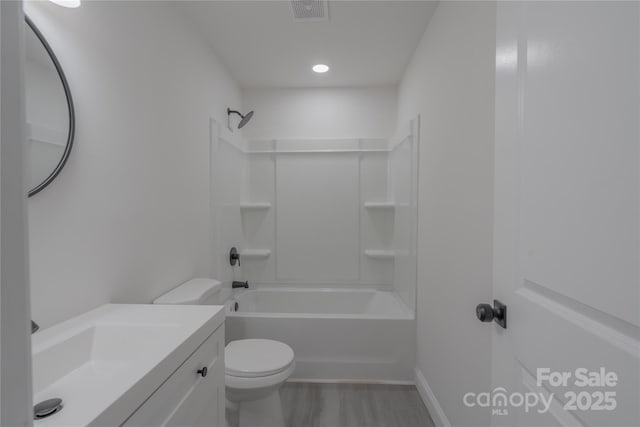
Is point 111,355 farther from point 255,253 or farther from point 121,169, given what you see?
point 255,253

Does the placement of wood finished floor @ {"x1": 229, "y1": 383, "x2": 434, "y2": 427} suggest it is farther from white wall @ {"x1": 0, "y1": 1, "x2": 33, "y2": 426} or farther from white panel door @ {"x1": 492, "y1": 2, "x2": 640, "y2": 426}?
white wall @ {"x1": 0, "y1": 1, "x2": 33, "y2": 426}

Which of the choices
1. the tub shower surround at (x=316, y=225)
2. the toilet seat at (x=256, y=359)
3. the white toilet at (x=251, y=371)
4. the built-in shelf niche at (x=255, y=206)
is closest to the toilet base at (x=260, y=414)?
the white toilet at (x=251, y=371)

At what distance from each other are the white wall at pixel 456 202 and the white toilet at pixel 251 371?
88 centimetres

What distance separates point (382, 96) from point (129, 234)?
2614mm

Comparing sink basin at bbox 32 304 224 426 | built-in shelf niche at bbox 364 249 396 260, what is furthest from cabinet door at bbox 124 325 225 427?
built-in shelf niche at bbox 364 249 396 260

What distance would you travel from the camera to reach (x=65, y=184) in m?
1.04

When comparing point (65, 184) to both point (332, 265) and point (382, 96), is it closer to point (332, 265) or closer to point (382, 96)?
point (332, 265)

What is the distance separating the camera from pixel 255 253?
3.02m

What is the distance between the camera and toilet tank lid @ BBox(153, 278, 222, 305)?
5.01 feet

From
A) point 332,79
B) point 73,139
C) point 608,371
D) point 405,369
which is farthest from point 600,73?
point 332,79

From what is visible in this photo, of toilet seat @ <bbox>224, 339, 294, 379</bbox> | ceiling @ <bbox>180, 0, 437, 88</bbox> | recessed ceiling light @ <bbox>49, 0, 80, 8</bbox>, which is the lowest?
toilet seat @ <bbox>224, 339, 294, 379</bbox>

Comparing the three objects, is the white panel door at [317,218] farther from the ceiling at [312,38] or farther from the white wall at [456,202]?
the white wall at [456,202]

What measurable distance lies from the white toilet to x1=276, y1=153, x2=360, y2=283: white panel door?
1.27 m

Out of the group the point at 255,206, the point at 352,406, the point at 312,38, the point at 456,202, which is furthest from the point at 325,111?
the point at 352,406
